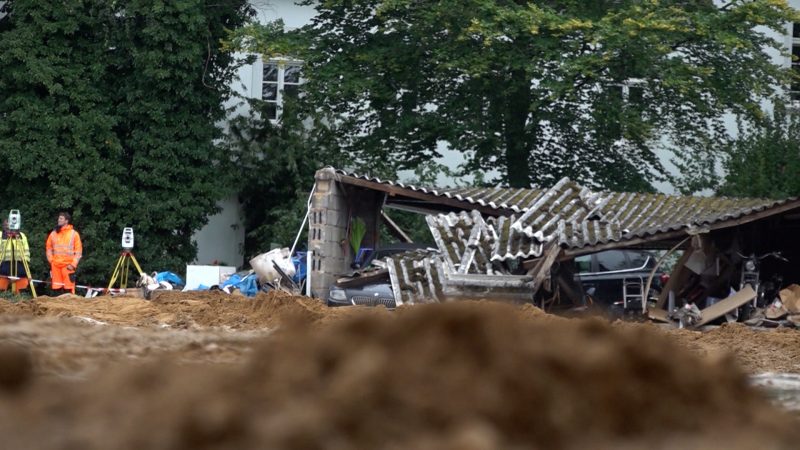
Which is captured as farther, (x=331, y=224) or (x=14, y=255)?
(x=14, y=255)

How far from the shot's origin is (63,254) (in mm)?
25047

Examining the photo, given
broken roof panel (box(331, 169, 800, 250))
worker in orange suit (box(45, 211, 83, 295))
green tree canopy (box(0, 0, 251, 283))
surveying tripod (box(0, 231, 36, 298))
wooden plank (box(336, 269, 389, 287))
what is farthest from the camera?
green tree canopy (box(0, 0, 251, 283))

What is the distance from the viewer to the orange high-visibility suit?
25.0 m

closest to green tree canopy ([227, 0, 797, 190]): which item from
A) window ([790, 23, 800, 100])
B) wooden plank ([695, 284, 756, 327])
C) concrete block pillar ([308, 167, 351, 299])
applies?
window ([790, 23, 800, 100])

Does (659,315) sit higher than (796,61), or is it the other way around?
(796,61)

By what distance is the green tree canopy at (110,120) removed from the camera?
101ft

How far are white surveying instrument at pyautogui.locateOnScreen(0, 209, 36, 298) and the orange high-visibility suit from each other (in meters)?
0.54

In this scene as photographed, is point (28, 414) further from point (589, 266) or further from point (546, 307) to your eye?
point (589, 266)

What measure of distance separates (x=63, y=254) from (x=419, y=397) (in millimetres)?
23272

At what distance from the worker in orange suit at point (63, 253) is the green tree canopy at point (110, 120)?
185 inches

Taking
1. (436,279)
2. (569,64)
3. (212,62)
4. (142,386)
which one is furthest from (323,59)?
(142,386)

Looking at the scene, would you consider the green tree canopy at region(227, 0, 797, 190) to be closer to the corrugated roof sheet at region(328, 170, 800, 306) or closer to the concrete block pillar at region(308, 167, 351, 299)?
the corrugated roof sheet at region(328, 170, 800, 306)

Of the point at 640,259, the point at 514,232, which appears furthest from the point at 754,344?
the point at 640,259

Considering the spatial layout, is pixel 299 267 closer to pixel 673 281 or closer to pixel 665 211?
pixel 665 211
